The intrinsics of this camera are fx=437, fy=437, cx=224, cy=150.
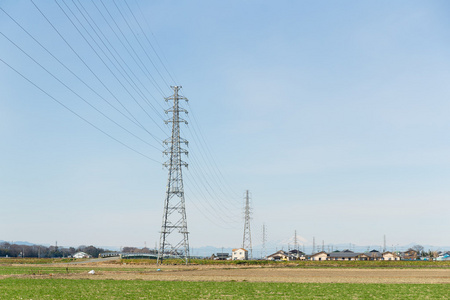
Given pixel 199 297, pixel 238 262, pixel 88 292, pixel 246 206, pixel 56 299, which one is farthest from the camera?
pixel 246 206

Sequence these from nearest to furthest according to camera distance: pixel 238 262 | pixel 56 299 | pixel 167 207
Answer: pixel 56 299 < pixel 167 207 < pixel 238 262

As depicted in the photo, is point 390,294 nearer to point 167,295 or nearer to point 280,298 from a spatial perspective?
point 280,298

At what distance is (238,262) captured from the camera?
145m

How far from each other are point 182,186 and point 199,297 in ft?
209

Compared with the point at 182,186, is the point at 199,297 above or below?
below

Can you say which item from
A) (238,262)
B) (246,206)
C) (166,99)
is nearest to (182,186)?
(166,99)

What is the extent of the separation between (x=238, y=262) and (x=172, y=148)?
60.9 metres

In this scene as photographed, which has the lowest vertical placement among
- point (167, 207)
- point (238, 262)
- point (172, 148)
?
point (238, 262)

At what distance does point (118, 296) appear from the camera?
37875mm

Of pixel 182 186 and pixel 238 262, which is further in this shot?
pixel 238 262

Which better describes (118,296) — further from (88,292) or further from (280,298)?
(280,298)

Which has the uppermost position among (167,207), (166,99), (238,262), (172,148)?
(166,99)

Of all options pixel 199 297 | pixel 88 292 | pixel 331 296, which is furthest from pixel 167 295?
pixel 331 296

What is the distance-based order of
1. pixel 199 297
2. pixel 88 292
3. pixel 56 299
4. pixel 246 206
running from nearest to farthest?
pixel 56 299 < pixel 199 297 < pixel 88 292 < pixel 246 206
